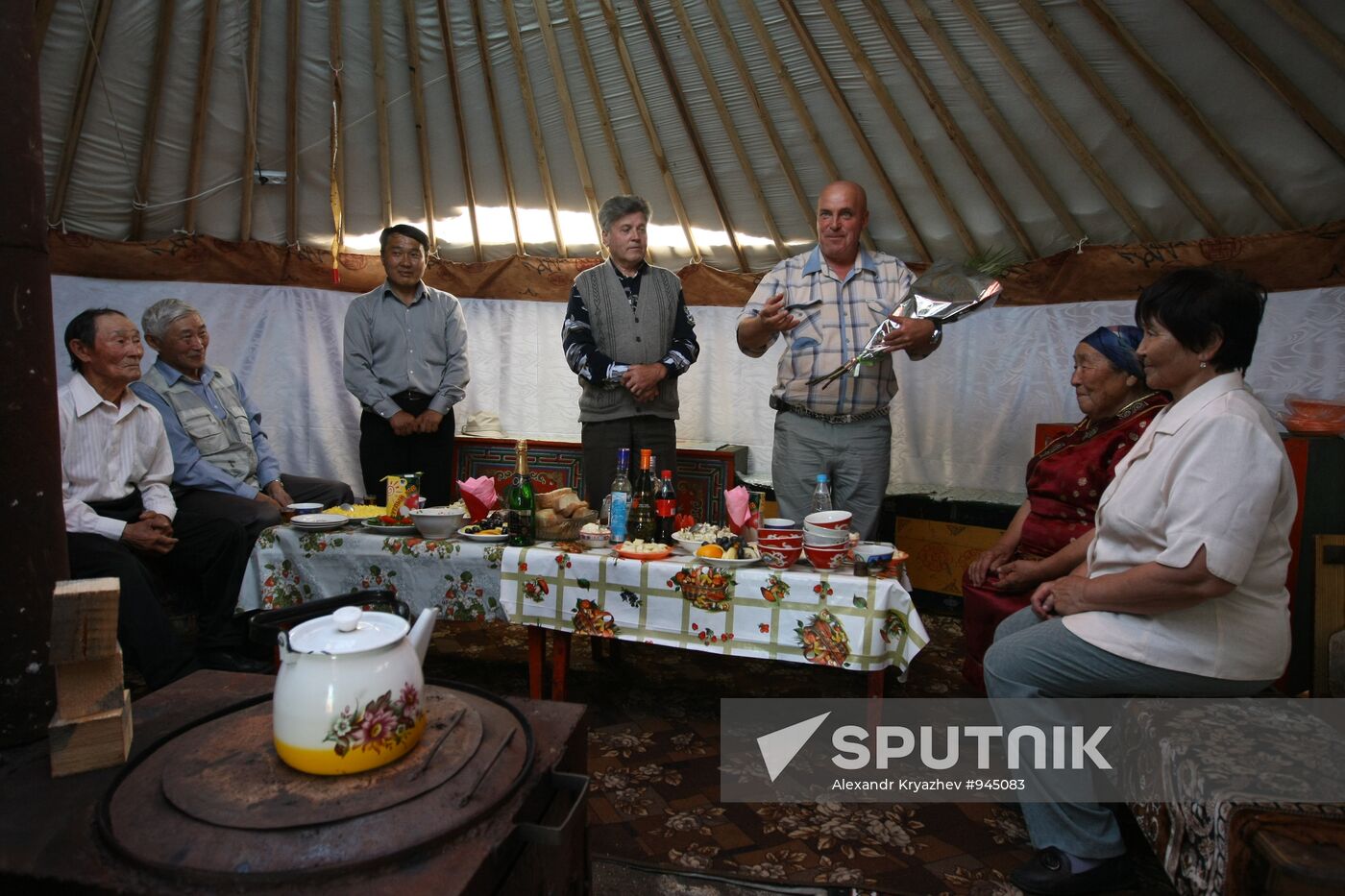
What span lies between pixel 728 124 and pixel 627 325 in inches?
46.7

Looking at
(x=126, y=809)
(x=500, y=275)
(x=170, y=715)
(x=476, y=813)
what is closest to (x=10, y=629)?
(x=170, y=715)

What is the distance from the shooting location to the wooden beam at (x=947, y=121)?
3033mm

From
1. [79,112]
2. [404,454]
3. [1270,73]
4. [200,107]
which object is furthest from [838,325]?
[79,112]

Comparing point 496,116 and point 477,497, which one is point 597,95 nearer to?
point 496,116

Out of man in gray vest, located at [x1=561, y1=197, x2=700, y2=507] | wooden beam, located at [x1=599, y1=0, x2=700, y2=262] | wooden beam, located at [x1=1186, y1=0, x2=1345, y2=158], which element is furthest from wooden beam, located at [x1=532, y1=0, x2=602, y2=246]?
wooden beam, located at [x1=1186, y1=0, x2=1345, y2=158]

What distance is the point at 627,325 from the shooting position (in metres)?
3.10

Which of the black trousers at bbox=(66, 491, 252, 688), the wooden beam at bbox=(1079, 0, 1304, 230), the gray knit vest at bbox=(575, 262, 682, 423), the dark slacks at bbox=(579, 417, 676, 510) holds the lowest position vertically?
the black trousers at bbox=(66, 491, 252, 688)

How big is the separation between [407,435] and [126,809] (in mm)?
2655

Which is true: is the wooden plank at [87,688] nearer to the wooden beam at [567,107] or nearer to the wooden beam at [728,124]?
the wooden beam at [567,107]

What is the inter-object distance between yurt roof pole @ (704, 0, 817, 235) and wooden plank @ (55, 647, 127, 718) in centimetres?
305

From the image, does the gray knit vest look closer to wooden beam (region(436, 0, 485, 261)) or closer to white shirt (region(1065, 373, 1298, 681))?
wooden beam (region(436, 0, 485, 261))

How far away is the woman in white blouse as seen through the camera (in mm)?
1401

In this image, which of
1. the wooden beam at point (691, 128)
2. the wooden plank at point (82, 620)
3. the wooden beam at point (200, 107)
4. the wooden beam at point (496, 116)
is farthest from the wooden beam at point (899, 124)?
the wooden plank at point (82, 620)

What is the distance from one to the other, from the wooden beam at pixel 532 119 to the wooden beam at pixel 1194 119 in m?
2.18
